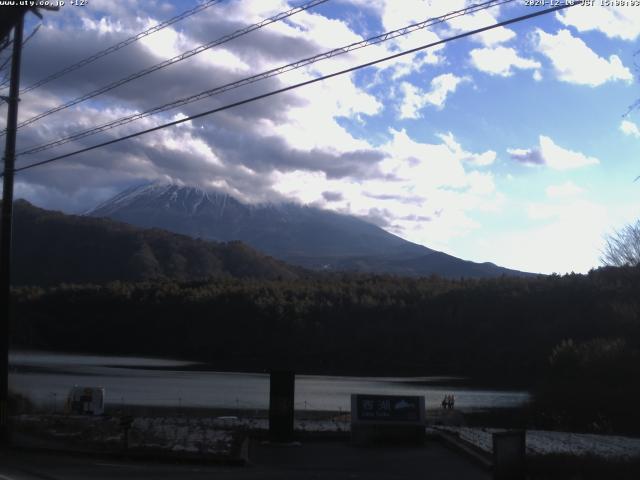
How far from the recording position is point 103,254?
147m

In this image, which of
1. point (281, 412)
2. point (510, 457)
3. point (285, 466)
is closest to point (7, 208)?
point (281, 412)

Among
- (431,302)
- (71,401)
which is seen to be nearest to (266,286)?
(431,302)

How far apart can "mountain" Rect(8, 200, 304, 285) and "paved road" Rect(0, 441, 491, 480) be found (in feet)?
386

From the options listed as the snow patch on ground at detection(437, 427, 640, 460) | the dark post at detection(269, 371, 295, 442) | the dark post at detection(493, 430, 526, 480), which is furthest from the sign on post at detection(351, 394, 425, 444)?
the dark post at detection(493, 430, 526, 480)

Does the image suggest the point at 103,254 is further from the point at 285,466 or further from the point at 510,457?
the point at 510,457

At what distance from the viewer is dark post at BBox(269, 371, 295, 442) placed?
19141 millimetres

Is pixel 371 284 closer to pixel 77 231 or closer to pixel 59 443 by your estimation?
pixel 77 231

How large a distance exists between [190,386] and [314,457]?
34098 millimetres

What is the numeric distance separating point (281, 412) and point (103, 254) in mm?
133327

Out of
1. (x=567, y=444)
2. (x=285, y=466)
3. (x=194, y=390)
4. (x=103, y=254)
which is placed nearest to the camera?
(x=285, y=466)

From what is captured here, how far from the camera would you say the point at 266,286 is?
116m

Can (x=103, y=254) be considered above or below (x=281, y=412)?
above

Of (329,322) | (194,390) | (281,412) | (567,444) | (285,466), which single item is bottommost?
(194,390)

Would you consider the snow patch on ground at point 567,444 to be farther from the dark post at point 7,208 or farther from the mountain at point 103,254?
the mountain at point 103,254
